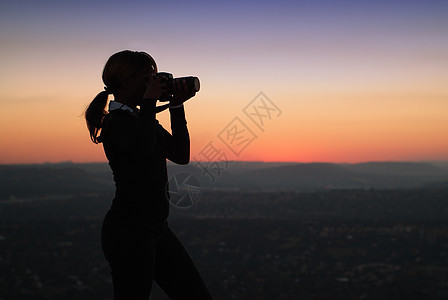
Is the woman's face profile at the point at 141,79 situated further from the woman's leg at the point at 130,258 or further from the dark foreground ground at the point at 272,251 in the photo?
the dark foreground ground at the point at 272,251

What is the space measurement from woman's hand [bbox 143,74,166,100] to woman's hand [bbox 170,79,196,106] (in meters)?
0.11

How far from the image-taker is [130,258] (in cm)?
196

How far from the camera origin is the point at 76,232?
27.5 m

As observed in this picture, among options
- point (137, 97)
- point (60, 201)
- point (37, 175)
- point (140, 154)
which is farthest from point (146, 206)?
point (37, 175)

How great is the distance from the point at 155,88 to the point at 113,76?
220 millimetres

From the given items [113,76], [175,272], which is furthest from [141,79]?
[175,272]

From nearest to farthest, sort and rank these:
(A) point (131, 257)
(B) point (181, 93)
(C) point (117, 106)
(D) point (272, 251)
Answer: (A) point (131, 257) → (C) point (117, 106) → (B) point (181, 93) → (D) point (272, 251)

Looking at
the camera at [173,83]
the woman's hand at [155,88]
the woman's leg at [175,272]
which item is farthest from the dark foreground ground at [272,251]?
the woman's hand at [155,88]

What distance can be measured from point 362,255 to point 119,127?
2284 cm

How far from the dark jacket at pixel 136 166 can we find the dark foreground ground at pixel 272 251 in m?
13.6

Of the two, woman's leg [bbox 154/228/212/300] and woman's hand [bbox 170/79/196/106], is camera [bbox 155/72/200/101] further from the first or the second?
woman's leg [bbox 154/228/212/300]

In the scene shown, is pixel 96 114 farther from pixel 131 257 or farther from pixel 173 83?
pixel 131 257

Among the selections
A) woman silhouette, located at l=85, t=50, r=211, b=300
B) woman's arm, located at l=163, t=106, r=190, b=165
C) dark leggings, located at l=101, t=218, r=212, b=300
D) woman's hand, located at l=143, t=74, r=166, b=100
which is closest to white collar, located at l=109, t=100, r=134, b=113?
woman silhouette, located at l=85, t=50, r=211, b=300

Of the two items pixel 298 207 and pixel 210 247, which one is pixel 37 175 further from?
pixel 210 247
